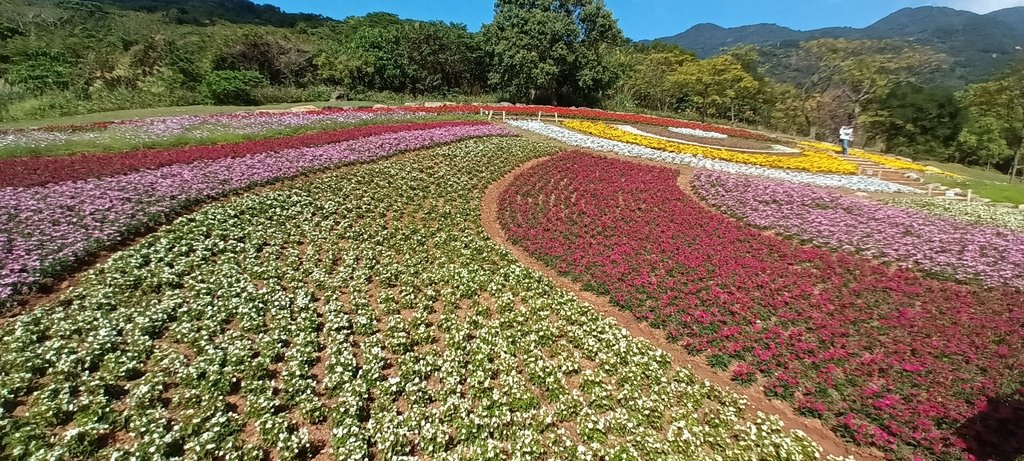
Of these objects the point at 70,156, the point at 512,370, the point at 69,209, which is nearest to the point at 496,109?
the point at 70,156

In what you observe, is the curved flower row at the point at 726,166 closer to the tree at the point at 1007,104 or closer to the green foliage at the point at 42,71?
the tree at the point at 1007,104

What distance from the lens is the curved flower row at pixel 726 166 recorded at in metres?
22.8

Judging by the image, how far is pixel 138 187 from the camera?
13766 millimetres

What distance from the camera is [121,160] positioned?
53.7ft

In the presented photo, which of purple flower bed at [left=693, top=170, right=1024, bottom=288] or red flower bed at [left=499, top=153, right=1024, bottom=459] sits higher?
purple flower bed at [left=693, top=170, right=1024, bottom=288]

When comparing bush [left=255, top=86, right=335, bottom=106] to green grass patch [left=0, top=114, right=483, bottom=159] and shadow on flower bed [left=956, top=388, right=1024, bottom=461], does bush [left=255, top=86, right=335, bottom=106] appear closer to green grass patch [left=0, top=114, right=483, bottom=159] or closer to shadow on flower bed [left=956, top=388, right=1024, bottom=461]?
green grass patch [left=0, top=114, right=483, bottom=159]

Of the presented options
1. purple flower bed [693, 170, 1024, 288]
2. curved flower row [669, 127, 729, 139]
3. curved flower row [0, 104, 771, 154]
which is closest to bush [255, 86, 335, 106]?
curved flower row [0, 104, 771, 154]

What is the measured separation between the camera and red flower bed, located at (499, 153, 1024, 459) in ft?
25.5

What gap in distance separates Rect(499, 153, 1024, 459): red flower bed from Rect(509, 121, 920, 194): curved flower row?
8866mm

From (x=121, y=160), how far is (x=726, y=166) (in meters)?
26.7

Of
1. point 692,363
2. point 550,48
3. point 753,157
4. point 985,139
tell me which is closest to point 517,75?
point 550,48

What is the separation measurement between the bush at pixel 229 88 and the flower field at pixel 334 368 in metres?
35.2

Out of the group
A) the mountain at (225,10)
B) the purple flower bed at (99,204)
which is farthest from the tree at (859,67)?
the mountain at (225,10)

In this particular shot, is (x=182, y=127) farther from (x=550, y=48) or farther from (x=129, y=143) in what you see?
(x=550, y=48)
